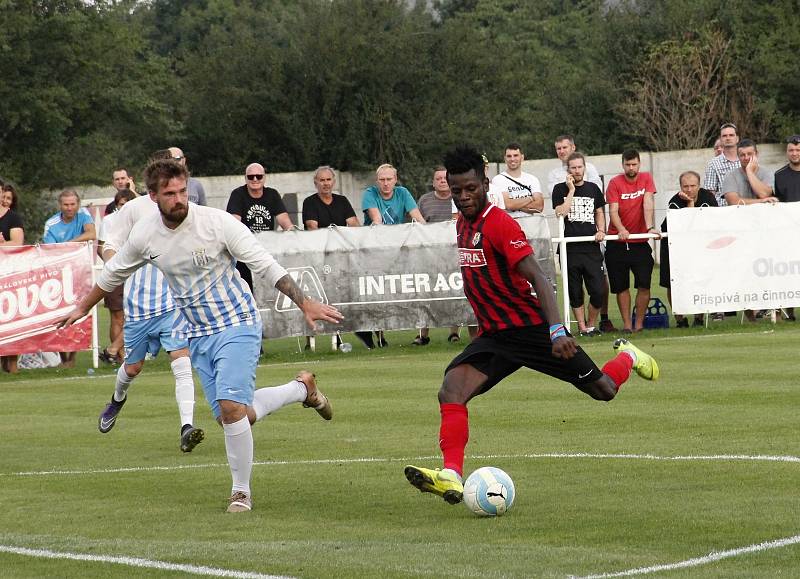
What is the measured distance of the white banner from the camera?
19.3 meters

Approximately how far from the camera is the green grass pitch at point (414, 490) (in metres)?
6.91

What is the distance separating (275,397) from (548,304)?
8.04 feet

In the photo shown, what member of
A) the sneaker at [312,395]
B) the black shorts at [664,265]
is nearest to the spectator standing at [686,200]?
the black shorts at [664,265]

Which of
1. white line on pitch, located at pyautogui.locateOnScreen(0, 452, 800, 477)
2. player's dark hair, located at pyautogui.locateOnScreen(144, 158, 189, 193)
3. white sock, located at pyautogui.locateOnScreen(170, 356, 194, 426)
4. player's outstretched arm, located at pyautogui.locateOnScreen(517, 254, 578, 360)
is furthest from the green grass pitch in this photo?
player's dark hair, located at pyautogui.locateOnScreen(144, 158, 189, 193)

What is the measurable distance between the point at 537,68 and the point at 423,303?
62.4 m

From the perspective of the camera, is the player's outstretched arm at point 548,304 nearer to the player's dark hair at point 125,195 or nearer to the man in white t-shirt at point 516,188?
the player's dark hair at point 125,195

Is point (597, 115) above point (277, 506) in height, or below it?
above

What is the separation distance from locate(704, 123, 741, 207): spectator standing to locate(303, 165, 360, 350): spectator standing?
5.02m

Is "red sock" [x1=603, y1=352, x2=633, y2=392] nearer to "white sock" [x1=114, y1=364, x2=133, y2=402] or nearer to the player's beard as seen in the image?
the player's beard

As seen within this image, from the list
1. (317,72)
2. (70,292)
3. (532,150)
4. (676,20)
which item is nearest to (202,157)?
(317,72)

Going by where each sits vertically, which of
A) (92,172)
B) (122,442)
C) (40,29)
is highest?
(40,29)

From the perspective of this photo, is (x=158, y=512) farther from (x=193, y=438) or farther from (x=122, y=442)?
(x=122, y=442)

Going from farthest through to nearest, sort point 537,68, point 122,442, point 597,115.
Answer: point 537,68 → point 597,115 → point 122,442

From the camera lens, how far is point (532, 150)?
6769 cm
